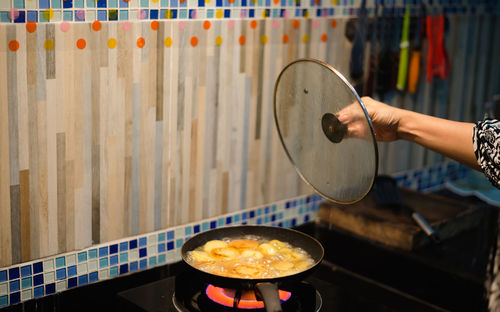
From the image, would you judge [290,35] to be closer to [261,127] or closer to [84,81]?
[261,127]

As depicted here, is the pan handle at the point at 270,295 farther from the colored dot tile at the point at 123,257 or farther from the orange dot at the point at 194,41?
the orange dot at the point at 194,41

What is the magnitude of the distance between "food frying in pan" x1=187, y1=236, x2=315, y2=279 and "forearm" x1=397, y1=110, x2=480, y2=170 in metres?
0.38

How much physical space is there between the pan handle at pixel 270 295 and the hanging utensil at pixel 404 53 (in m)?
1.16

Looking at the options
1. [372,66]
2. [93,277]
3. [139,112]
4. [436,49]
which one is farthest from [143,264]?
[436,49]

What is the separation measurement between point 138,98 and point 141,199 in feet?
0.83

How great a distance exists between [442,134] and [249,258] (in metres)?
0.53

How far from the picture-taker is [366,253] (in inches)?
73.0

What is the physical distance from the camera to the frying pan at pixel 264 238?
122cm

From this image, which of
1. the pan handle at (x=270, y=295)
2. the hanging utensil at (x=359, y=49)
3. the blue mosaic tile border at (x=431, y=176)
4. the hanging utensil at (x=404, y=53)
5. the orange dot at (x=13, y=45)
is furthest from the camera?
the blue mosaic tile border at (x=431, y=176)

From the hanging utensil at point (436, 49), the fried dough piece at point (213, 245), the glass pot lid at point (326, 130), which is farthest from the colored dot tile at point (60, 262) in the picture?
the hanging utensil at point (436, 49)

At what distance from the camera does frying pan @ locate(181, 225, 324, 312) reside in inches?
47.9

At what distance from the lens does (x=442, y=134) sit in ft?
4.87

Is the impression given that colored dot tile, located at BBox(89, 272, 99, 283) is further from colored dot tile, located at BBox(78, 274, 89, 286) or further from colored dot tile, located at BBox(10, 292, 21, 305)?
colored dot tile, located at BBox(10, 292, 21, 305)

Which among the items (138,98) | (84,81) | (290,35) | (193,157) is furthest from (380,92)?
(84,81)
